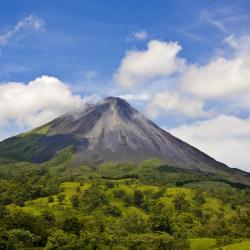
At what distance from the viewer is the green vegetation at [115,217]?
90.1 m

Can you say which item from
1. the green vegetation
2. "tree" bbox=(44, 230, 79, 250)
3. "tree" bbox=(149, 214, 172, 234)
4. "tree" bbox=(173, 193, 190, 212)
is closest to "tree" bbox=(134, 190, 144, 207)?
the green vegetation

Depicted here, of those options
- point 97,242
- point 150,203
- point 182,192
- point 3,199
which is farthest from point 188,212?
point 97,242

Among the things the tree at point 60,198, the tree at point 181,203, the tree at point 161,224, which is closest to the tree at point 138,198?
the tree at point 181,203

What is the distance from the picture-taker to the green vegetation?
295 ft

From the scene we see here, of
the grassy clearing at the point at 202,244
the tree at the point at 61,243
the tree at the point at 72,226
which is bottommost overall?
the grassy clearing at the point at 202,244

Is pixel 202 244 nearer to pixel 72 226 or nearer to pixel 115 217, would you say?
pixel 72 226

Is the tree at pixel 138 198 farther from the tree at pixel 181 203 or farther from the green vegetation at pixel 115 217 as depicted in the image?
the tree at pixel 181 203

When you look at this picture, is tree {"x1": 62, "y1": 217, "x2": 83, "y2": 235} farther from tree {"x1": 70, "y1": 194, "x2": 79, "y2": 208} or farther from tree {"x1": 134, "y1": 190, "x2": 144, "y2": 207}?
tree {"x1": 134, "y1": 190, "x2": 144, "y2": 207}

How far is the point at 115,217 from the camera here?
15338cm

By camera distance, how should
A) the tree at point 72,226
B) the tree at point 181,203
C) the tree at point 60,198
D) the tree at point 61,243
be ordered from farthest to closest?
1. the tree at point 181,203
2. the tree at point 60,198
3. the tree at point 72,226
4. the tree at point 61,243

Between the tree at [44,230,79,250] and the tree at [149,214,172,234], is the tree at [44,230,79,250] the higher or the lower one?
the lower one

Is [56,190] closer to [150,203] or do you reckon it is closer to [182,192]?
[150,203]

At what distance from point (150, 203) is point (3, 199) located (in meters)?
50.7

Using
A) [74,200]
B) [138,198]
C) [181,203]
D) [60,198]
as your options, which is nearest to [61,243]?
[74,200]
